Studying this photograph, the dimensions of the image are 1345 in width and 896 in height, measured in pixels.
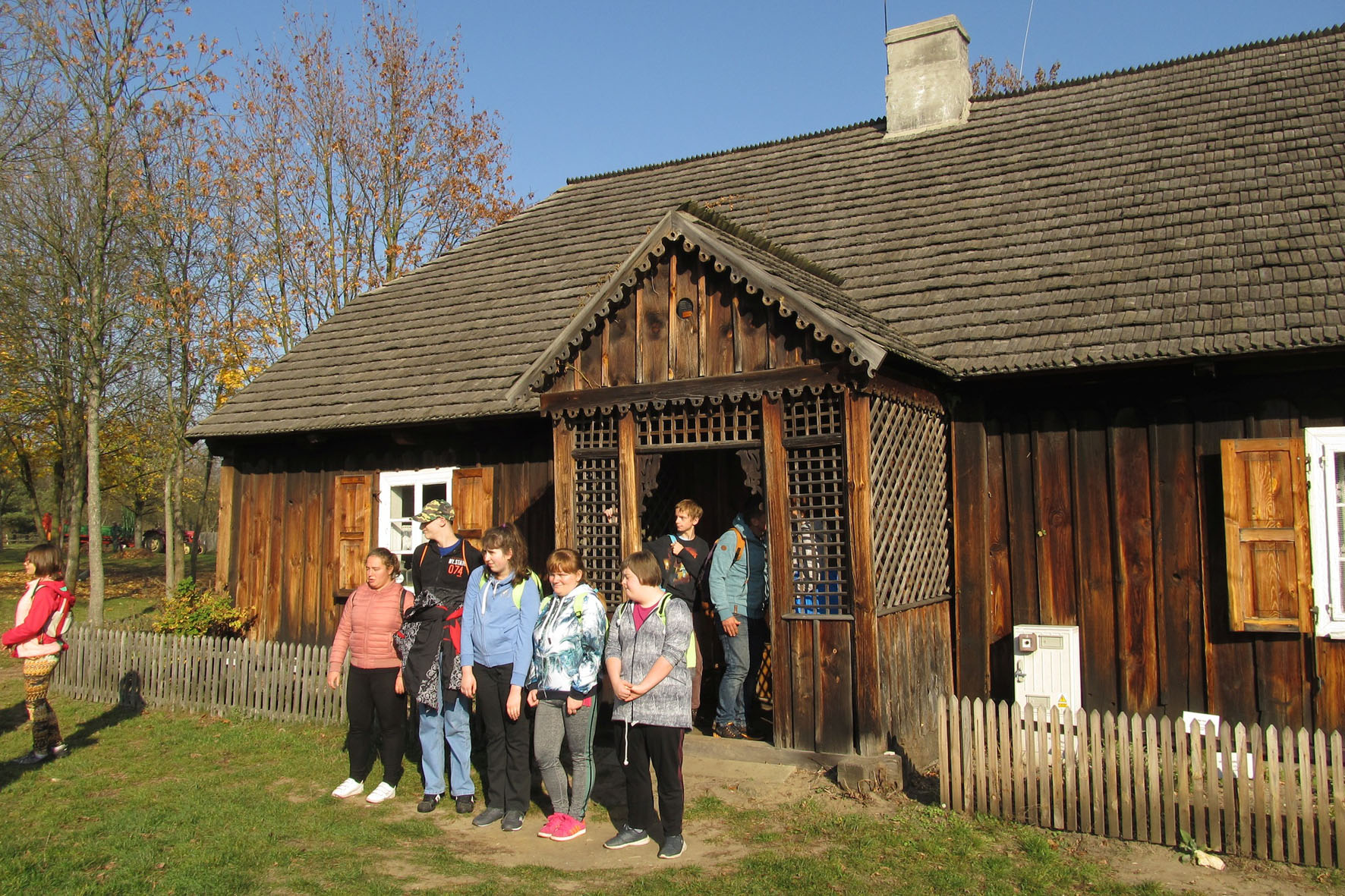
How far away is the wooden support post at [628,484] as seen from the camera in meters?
8.08

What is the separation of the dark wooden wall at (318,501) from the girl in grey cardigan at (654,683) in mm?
4887

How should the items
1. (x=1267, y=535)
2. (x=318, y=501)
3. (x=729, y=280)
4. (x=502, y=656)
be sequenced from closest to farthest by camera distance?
(x=502, y=656)
(x=1267, y=535)
(x=729, y=280)
(x=318, y=501)

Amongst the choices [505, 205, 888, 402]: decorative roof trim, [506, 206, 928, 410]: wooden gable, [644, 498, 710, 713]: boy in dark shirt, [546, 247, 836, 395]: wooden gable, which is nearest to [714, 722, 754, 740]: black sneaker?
[644, 498, 710, 713]: boy in dark shirt

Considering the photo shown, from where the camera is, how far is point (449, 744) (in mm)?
6773

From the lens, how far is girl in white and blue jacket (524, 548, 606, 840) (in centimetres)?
600

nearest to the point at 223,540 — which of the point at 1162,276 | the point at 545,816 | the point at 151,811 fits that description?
the point at 151,811

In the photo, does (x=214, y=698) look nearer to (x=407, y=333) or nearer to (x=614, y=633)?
(x=407, y=333)

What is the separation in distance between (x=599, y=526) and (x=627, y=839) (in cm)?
308

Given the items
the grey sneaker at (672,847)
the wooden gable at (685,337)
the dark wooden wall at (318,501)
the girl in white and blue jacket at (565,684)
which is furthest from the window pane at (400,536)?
the grey sneaker at (672,847)

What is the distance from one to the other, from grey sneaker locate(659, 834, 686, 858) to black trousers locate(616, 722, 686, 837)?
2cm

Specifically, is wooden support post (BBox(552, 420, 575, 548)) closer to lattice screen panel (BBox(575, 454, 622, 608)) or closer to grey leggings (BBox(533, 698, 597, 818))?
lattice screen panel (BBox(575, 454, 622, 608))

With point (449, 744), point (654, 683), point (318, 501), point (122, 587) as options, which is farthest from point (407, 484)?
point (122, 587)

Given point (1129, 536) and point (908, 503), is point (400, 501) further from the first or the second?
point (1129, 536)

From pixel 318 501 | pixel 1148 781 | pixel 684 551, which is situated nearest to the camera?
pixel 1148 781
